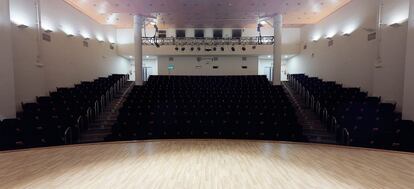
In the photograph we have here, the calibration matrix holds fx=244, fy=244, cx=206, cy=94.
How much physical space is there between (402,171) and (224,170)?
246cm

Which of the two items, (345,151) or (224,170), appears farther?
(345,151)

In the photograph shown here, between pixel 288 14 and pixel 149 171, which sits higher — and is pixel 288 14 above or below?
above

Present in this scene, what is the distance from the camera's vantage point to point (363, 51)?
7297 millimetres

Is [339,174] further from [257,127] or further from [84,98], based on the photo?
[84,98]

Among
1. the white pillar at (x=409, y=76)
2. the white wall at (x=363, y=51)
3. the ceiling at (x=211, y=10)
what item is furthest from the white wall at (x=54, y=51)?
the white wall at (x=363, y=51)

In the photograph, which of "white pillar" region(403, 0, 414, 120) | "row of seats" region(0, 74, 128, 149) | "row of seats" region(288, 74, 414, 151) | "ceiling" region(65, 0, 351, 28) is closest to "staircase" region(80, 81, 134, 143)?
"row of seats" region(0, 74, 128, 149)

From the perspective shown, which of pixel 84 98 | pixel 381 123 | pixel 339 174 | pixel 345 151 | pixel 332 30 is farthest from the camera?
pixel 332 30

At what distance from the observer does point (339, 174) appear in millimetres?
Answer: 3281

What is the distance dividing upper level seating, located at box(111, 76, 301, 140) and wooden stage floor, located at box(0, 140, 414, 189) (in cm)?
77

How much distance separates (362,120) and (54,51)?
8.71 metres

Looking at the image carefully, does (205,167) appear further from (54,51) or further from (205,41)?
(205,41)

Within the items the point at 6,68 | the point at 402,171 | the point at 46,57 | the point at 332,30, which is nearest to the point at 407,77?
the point at 402,171

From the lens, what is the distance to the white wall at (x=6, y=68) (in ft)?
17.3

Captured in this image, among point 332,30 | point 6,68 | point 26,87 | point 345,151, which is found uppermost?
point 332,30
